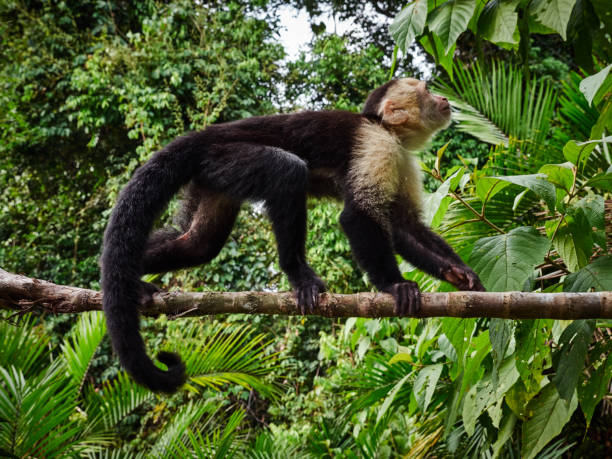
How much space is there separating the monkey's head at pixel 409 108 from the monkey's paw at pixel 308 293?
121cm

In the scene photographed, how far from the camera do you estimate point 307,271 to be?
2.54 m

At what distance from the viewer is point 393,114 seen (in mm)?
3135

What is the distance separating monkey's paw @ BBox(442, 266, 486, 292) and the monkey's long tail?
4.33ft

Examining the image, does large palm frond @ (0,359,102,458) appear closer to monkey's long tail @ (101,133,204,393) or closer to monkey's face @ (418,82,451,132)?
monkey's long tail @ (101,133,204,393)

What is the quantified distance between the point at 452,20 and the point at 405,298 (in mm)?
1093

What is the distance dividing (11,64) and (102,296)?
8284 millimetres

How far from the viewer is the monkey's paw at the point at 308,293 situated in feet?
7.29

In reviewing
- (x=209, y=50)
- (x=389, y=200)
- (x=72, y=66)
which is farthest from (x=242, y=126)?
(x=72, y=66)

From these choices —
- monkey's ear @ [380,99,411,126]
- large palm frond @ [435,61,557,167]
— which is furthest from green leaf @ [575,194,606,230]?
large palm frond @ [435,61,557,167]

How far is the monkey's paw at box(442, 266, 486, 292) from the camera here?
2.52 m

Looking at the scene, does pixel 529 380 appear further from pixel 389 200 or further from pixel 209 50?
pixel 209 50

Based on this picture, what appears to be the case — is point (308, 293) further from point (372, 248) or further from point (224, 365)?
point (224, 365)

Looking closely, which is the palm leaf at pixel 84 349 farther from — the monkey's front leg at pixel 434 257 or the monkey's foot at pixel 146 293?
the monkey's front leg at pixel 434 257

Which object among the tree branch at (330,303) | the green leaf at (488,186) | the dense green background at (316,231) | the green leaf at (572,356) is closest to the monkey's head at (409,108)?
the dense green background at (316,231)
